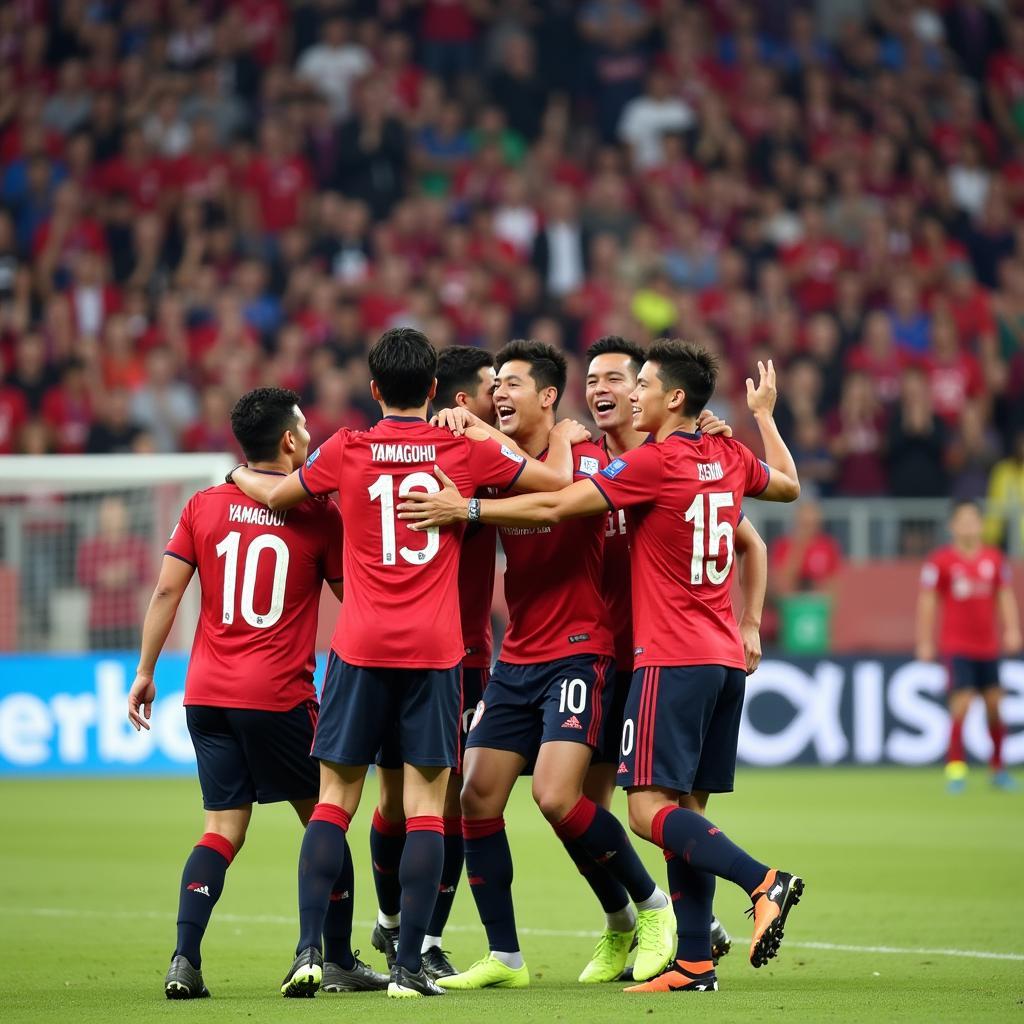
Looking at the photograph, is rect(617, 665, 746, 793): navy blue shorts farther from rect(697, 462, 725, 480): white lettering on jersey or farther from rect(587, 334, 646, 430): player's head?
rect(587, 334, 646, 430): player's head

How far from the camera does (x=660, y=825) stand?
6.29 metres

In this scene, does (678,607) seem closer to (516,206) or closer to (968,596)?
(968,596)

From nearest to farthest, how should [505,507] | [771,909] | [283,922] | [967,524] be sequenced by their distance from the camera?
1. [771,909]
2. [505,507]
3. [283,922]
4. [967,524]

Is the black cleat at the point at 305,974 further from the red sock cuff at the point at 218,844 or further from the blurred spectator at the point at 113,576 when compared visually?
the blurred spectator at the point at 113,576

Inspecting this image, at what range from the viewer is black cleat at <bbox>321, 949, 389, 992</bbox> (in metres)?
6.46

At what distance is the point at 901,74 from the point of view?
934 inches

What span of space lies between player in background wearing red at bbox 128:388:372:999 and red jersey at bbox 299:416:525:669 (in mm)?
340

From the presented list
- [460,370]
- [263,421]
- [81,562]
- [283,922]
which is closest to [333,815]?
[263,421]

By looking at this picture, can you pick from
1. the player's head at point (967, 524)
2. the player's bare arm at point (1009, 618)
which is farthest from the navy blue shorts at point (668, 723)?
the player's head at point (967, 524)

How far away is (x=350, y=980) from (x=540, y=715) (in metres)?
1.18

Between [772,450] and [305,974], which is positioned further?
[772,450]

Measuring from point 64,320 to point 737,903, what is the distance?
11.2m

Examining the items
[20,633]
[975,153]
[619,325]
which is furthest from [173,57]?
[975,153]

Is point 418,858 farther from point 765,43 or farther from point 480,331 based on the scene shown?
point 765,43
